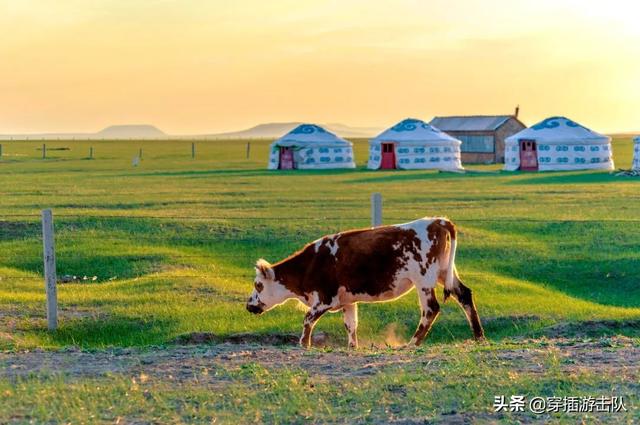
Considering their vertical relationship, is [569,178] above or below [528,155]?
below

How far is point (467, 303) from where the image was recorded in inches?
440

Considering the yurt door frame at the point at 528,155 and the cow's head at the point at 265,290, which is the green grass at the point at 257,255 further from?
the yurt door frame at the point at 528,155

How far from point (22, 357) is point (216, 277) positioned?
6802 mm

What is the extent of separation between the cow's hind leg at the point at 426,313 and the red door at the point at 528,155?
45.3m

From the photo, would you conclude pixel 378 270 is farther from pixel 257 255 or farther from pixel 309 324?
pixel 257 255

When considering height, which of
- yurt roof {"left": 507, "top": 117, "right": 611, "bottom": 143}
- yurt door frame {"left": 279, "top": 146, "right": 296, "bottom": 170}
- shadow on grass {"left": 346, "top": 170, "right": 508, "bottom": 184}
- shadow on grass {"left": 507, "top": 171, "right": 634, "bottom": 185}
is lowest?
shadow on grass {"left": 507, "top": 171, "right": 634, "bottom": 185}

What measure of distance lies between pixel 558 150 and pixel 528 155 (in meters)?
1.70

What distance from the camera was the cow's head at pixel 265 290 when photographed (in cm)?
1123

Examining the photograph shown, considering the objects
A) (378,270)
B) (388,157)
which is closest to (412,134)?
(388,157)

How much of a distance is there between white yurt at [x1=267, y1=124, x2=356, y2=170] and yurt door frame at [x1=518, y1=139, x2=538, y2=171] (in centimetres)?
1097

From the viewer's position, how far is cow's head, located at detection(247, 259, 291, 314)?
11.2 m

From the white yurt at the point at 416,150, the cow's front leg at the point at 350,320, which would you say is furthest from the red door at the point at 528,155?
the cow's front leg at the point at 350,320

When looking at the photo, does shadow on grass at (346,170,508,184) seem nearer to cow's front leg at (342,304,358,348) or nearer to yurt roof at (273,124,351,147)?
yurt roof at (273,124,351,147)

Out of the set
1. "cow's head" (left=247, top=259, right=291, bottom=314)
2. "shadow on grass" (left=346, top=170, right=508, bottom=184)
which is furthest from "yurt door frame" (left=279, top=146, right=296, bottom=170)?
"cow's head" (left=247, top=259, right=291, bottom=314)
